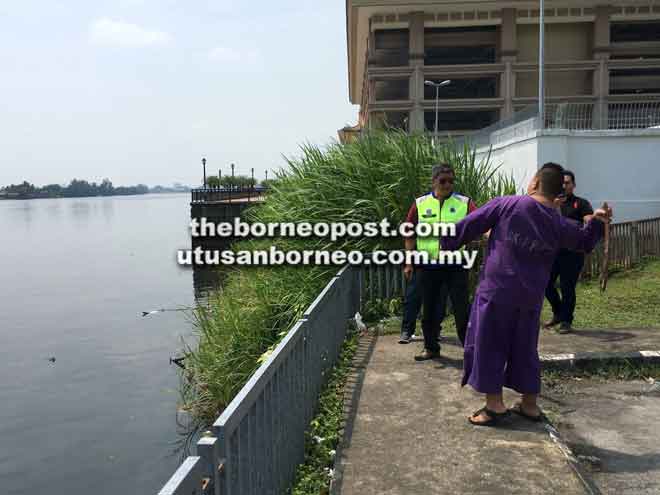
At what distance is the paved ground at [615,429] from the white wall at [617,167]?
10.6 meters

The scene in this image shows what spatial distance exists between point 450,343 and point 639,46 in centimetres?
5310

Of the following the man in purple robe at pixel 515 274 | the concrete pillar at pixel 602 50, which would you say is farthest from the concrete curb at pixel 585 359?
the concrete pillar at pixel 602 50

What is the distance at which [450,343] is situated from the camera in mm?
6359

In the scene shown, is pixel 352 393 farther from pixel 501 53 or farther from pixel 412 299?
pixel 501 53

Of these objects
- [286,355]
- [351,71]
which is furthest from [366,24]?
[286,355]

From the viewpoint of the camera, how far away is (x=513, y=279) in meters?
3.85

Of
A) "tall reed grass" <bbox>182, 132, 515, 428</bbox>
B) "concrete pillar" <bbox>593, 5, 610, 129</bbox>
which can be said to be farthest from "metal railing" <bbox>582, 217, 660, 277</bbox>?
"concrete pillar" <bbox>593, 5, 610, 129</bbox>

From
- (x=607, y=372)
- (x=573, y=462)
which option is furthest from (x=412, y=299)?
(x=573, y=462)

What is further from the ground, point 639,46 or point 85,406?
point 639,46

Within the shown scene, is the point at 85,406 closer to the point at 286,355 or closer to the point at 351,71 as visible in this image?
the point at 286,355

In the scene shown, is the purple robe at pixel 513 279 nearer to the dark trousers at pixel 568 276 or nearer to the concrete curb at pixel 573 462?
the concrete curb at pixel 573 462

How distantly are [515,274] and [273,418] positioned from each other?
5.65 feet

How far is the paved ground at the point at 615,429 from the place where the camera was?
3.52 meters

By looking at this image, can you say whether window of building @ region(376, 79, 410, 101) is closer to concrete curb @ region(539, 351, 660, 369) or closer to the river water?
the river water
